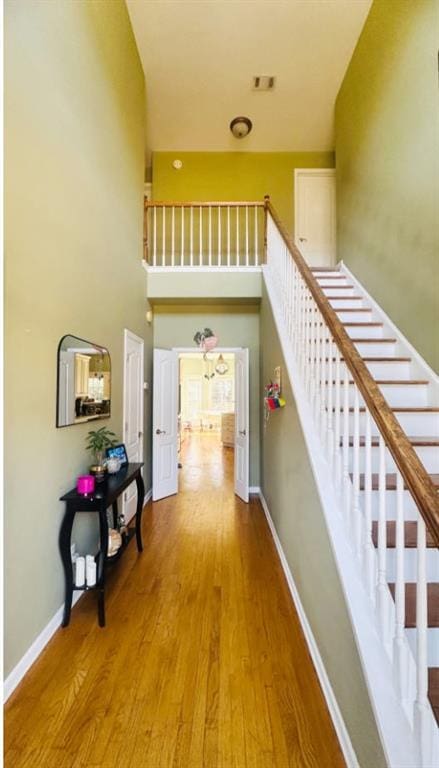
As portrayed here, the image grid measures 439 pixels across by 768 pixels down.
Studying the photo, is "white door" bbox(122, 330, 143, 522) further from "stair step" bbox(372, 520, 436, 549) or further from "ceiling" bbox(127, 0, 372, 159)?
"ceiling" bbox(127, 0, 372, 159)

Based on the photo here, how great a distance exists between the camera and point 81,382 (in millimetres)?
2561

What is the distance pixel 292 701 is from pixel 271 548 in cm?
161

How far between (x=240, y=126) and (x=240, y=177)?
758mm

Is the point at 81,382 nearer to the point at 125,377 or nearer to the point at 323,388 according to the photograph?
the point at 125,377

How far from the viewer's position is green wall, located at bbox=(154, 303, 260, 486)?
5258 mm

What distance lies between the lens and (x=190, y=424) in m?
12.9

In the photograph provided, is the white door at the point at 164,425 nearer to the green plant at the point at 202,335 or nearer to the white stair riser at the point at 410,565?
the green plant at the point at 202,335

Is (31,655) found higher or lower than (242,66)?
lower

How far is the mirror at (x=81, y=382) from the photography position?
228cm

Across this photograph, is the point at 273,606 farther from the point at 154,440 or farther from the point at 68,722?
the point at 154,440

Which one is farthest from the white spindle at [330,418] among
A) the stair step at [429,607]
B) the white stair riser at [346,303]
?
the white stair riser at [346,303]

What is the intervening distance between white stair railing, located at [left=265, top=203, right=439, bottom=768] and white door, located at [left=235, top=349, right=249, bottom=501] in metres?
2.16

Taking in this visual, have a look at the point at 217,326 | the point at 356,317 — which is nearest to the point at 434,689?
the point at 356,317

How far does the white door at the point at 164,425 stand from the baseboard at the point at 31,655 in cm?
253
